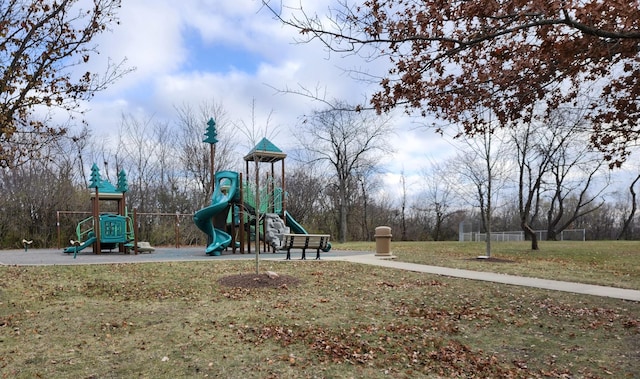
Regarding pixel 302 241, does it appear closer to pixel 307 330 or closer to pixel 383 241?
pixel 383 241

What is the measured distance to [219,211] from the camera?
56.1 feet

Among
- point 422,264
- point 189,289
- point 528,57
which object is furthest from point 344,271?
point 528,57

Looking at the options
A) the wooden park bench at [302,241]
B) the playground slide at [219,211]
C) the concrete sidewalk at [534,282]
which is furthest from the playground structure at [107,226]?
the concrete sidewalk at [534,282]

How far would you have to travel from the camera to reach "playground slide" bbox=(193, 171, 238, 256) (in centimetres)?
1658

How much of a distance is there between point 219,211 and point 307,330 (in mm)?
11791

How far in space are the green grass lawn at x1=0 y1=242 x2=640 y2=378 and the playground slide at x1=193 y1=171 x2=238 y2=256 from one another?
7125 millimetres

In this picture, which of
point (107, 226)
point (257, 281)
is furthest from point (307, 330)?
point (107, 226)

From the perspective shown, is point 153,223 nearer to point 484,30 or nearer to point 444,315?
point 444,315

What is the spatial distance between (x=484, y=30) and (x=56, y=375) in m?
5.73

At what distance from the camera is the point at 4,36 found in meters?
6.21

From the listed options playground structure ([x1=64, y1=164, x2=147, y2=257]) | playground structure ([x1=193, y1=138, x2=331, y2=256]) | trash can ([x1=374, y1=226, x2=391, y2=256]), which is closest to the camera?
trash can ([x1=374, y1=226, x2=391, y2=256])

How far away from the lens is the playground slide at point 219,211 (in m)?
16.6

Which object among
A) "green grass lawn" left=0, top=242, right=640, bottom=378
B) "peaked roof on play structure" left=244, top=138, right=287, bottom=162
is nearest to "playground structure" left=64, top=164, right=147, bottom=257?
"peaked roof on play structure" left=244, top=138, right=287, bottom=162

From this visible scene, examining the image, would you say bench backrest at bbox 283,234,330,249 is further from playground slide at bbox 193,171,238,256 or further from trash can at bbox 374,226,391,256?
playground slide at bbox 193,171,238,256
